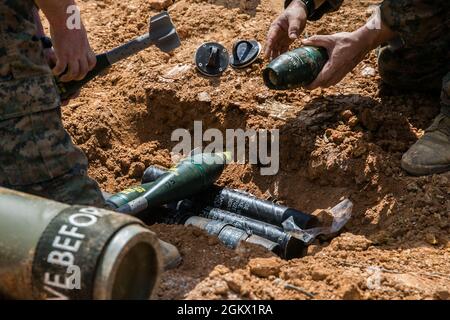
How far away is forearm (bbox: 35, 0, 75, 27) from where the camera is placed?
9.05 ft

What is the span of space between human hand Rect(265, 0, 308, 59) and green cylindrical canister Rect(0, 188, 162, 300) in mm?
1906

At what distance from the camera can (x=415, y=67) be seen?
3.82 metres

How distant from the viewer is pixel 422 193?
10.6 ft

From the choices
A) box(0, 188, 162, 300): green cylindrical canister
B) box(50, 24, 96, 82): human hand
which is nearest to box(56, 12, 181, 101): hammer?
box(50, 24, 96, 82): human hand

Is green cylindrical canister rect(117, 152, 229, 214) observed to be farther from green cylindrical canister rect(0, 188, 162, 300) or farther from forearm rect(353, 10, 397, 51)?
green cylindrical canister rect(0, 188, 162, 300)

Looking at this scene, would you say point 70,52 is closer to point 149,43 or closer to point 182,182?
point 149,43

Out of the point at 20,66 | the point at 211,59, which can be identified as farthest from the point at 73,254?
the point at 211,59

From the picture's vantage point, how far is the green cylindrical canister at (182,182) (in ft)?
11.0

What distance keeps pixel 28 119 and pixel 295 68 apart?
1332 millimetres

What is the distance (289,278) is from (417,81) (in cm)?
184

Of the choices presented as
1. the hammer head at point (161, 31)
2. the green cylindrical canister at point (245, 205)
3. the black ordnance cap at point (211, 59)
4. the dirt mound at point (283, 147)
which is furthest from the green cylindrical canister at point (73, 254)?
the black ordnance cap at point (211, 59)

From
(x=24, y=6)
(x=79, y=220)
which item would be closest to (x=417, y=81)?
(x=24, y=6)

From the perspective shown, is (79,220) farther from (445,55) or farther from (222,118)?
(445,55)

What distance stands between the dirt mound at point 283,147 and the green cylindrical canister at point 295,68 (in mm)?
368
